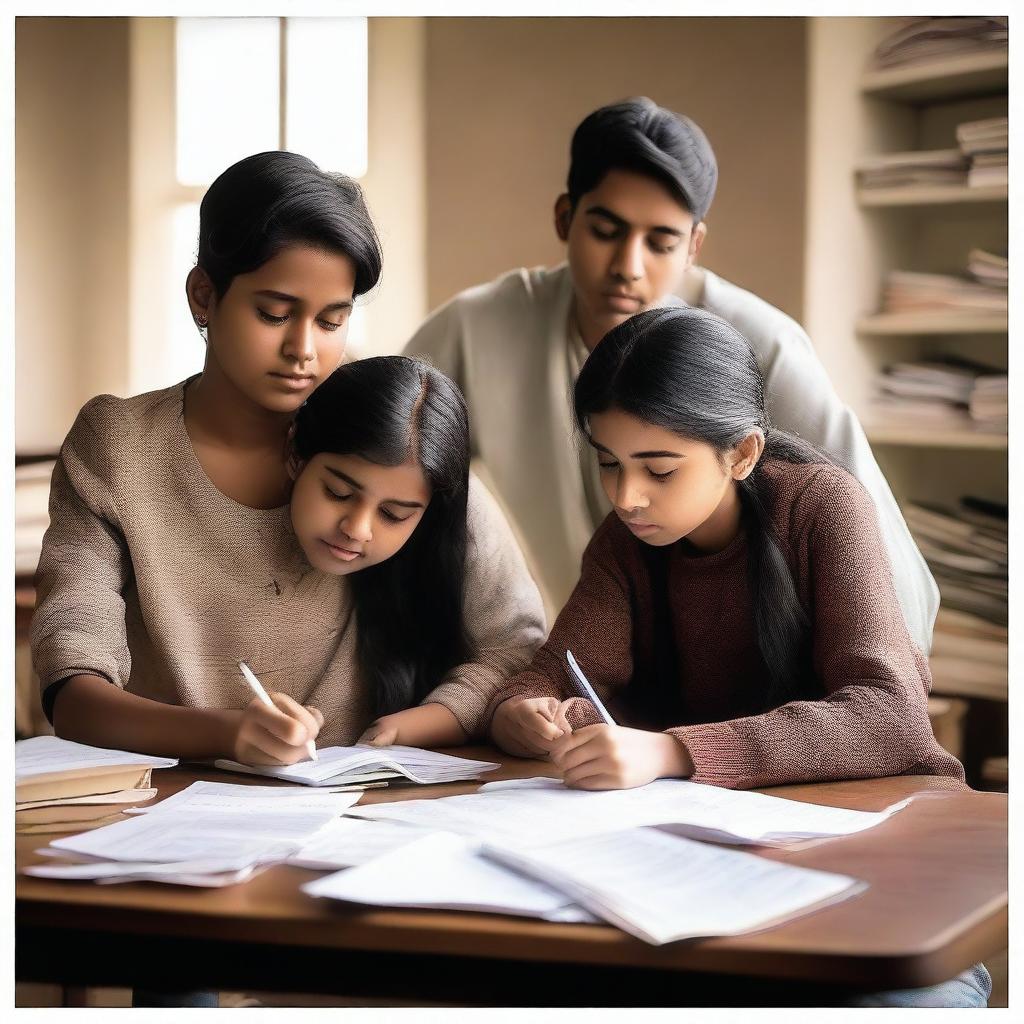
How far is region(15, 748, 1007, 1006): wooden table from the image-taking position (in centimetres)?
85

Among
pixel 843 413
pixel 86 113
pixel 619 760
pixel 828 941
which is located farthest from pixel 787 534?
pixel 86 113

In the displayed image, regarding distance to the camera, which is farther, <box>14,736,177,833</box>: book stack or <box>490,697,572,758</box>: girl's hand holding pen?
<box>490,697,572,758</box>: girl's hand holding pen

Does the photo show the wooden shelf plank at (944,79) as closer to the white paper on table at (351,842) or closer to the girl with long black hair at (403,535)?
the girl with long black hair at (403,535)

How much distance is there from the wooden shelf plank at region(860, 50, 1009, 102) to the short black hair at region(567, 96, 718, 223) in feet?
3.60

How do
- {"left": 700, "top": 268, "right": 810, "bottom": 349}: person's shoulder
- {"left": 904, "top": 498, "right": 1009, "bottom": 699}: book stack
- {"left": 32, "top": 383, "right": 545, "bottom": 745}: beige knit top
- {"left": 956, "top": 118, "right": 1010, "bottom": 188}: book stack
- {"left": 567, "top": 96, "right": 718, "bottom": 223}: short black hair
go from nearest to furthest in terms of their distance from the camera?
{"left": 32, "top": 383, "right": 545, "bottom": 745}: beige knit top
{"left": 567, "top": 96, "right": 718, "bottom": 223}: short black hair
{"left": 700, "top": 268, "right": 810, "bottom": 349}: person's shoulder
{"left": 956, "top": 118, "right": 1010, "bottom": 188}: book stack
{"left": 904, "top": 498, "right": 1009, "bottom": 699}: book stack

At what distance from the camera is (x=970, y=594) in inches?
107

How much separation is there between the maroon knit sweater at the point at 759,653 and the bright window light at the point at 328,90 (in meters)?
2.40

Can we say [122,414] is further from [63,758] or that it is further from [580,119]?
[580,119]

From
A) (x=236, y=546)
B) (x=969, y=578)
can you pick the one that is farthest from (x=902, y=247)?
(x=236, y=546)

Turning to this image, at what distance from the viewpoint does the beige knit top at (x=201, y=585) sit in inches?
Answer: 58.6

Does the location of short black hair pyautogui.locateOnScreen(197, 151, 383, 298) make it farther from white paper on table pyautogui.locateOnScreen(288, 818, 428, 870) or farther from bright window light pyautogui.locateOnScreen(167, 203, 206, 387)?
bright window light pyautogui.locateOnScreen(167, 203, 206, 387)

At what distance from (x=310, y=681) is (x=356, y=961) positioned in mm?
683

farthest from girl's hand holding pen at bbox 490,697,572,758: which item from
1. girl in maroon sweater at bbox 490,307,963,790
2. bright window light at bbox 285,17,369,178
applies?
bright window light at bbox 285,17,369,178

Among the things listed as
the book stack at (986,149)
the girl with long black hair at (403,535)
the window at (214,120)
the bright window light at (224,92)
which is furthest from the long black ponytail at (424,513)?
the bright window light at (224,92)
